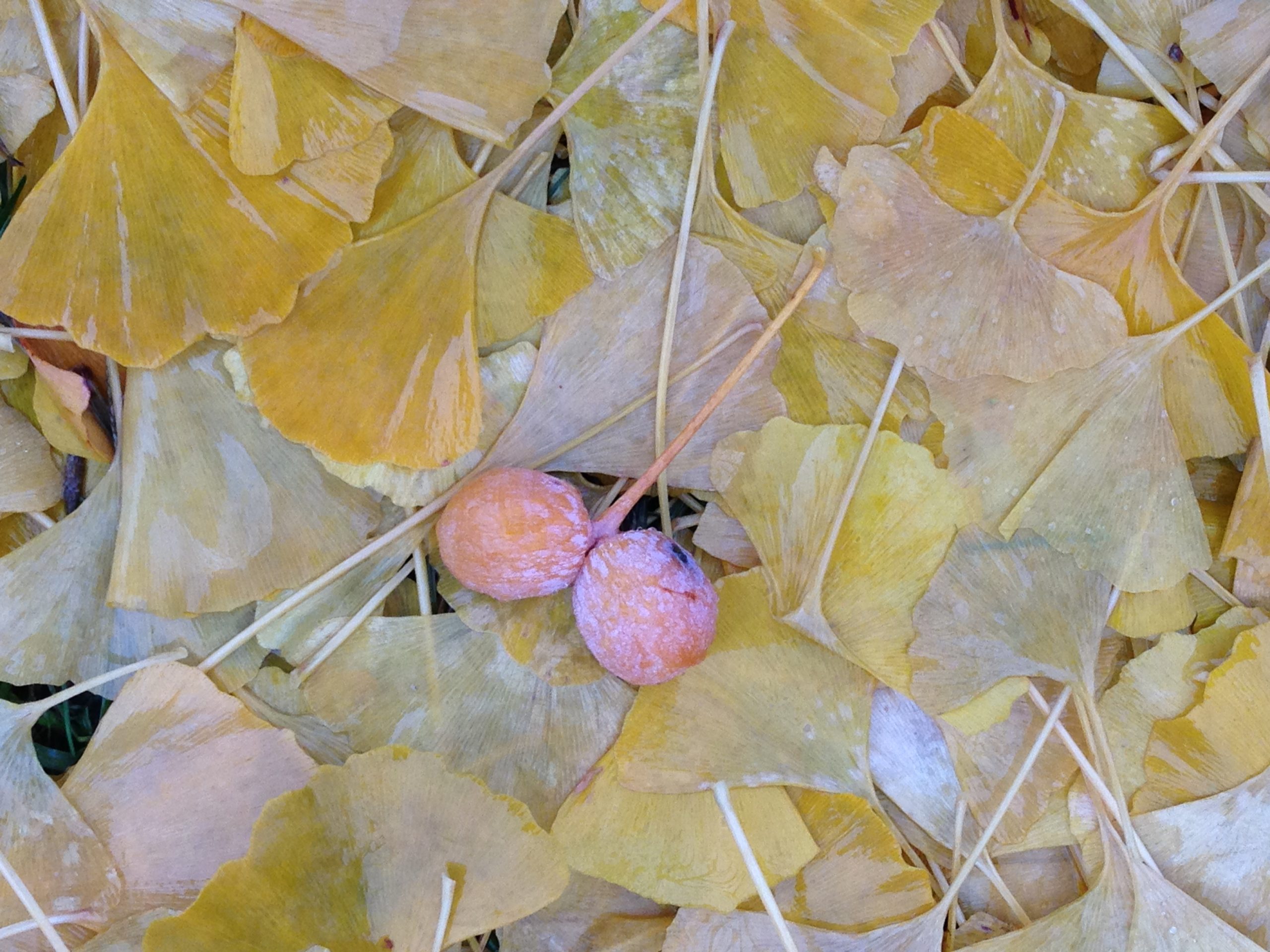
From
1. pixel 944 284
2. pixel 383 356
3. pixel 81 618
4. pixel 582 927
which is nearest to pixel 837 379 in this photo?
pixel 944 284

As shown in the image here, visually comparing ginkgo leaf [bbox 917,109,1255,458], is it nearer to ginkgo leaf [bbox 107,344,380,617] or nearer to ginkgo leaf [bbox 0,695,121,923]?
ginkgo leaf [bbox 107,344,380,617]

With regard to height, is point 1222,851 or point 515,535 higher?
point 515,535

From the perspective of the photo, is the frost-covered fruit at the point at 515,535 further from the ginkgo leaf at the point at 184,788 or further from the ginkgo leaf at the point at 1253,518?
the ginkgo leaf at the point at 1253,518

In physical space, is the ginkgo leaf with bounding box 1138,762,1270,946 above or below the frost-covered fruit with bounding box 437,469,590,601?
below

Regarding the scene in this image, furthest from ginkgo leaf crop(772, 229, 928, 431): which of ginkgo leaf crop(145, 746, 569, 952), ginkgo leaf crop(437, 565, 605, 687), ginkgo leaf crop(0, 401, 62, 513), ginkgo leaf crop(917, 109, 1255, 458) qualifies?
ginkgo leaf crop(0, 401, 62, 513)

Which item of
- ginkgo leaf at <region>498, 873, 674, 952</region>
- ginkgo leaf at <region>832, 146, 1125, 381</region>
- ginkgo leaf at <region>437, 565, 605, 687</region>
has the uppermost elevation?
ginkgo leaf at <region>832, 146, 1125, 381</region>

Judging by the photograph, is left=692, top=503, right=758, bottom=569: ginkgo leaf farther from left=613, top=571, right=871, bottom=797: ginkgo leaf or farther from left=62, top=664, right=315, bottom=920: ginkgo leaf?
left=62, top=664, right=315, bottom=920: ginkgo leaf

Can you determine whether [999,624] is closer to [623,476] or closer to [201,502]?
[623,476]
